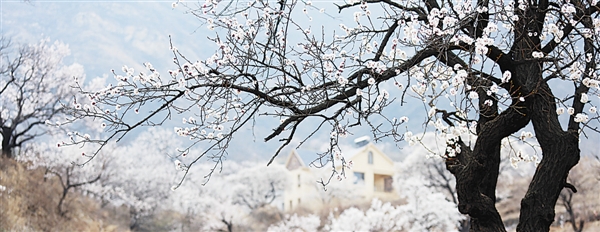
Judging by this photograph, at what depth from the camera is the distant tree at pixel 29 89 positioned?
938 cm

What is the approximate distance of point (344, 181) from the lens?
1623cm

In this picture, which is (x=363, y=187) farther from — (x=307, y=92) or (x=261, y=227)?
(x=307, y=92)

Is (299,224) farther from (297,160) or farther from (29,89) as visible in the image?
(29,89)

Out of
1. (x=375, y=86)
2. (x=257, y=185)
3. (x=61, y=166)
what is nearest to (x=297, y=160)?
(x=257, y=185)

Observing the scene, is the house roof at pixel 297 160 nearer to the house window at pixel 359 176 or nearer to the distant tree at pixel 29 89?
the house window at pixel 359 176

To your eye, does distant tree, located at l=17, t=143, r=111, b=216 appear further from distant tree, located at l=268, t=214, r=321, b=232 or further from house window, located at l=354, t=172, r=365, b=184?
house window, located at l=354, t=172, r=365, b=184

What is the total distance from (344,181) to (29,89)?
9174mm

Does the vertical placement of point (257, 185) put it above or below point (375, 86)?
above

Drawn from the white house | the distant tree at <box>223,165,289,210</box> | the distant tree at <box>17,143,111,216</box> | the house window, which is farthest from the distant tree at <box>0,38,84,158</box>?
the house window

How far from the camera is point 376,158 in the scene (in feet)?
59.5

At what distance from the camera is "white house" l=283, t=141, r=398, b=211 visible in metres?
15.8

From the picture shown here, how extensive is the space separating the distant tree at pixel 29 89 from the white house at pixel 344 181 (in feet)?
24.0

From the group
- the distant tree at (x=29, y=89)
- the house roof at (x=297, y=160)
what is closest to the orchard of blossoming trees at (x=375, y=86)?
the distant tree at (x=29, y=89)

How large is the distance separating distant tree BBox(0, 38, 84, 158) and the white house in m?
7.31
